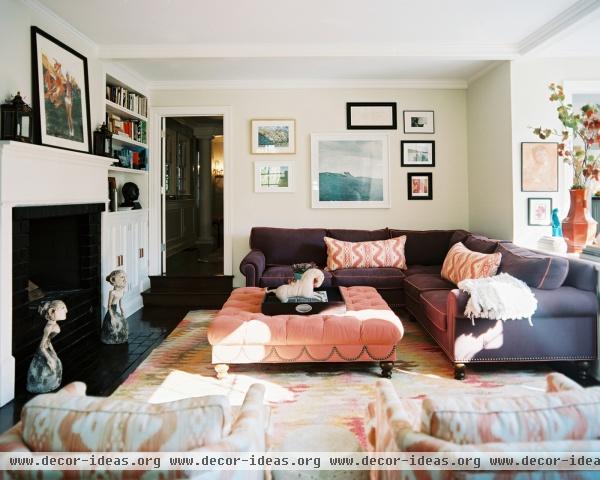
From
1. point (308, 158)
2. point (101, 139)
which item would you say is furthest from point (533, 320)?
point (101, 139)

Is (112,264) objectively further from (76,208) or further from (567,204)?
(567,204)

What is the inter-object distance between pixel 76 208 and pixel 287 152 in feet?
8.64

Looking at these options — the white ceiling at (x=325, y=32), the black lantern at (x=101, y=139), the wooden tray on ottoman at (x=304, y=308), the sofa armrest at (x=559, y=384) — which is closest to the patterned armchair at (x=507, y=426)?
the sofa armrest at (x=559, y=384)

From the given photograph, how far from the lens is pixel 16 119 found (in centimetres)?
294

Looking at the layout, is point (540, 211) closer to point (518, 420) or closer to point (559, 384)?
point (559, 384)

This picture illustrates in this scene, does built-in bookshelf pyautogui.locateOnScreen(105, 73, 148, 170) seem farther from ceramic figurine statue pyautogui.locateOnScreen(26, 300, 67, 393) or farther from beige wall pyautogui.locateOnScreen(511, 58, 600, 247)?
beige wall pyautogui.locateOnScreen(511, 58, 600, 247)

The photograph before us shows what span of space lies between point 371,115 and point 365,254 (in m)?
1.85

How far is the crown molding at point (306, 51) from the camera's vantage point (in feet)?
14.1

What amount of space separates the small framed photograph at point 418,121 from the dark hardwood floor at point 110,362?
3595 millimetres

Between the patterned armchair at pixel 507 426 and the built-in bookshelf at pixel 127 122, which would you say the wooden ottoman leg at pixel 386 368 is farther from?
the built-in bookshelf at pixel 127 122

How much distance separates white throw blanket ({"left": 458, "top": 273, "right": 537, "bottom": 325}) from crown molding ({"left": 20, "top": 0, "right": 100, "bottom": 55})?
381 centimetres

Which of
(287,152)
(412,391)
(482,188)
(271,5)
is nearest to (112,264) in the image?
(287,152)

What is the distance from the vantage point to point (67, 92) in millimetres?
3738

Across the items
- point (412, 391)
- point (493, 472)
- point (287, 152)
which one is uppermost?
point (287, 152)
